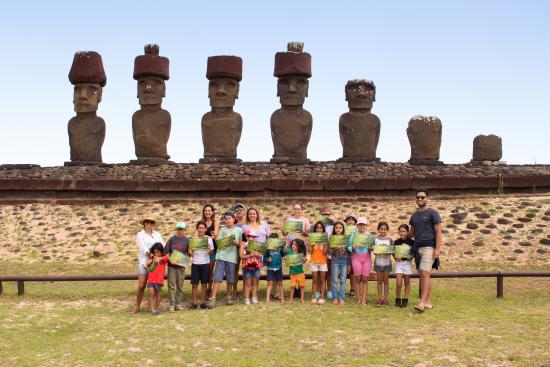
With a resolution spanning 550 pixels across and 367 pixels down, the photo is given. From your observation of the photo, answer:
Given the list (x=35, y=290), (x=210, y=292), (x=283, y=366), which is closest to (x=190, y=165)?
(x=35, y=290)

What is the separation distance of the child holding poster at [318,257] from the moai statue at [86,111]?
41.3 ft

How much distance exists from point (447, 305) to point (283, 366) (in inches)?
132

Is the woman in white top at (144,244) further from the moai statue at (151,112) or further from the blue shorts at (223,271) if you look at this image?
the moai statue at (151,112)

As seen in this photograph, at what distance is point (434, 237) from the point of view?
8.64 metres

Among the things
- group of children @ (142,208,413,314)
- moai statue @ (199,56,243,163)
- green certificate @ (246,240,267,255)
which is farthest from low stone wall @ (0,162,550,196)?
green certificate @ (246,240,267,255)

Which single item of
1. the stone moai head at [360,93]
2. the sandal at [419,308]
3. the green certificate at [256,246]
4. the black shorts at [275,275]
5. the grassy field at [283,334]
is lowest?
the grassy field at [283,334]

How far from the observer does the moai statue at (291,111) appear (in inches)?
765

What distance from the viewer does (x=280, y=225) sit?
15.7 meters

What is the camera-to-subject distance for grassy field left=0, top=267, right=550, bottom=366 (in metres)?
6.96

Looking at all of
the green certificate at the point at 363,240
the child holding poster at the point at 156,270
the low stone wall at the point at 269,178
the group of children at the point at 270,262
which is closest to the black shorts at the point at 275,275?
the group of children at the point at 270,262

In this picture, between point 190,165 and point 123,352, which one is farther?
point 190,165

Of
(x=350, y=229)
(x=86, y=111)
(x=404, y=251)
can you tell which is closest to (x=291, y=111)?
(x=86, y=111)

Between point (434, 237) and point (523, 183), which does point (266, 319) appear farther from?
point (523, 183)

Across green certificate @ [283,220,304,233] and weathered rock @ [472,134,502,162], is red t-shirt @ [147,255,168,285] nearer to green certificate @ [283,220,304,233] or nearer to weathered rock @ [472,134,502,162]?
green certificate @ [283,220,304,233]
